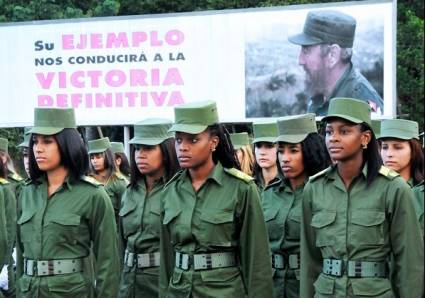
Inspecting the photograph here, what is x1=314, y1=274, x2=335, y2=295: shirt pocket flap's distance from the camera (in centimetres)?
552

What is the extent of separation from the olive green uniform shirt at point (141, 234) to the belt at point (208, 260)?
148cm

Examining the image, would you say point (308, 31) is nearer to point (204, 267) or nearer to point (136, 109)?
point (136, 109)

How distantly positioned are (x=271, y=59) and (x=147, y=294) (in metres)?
8.35

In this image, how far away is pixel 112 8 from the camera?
813 inches

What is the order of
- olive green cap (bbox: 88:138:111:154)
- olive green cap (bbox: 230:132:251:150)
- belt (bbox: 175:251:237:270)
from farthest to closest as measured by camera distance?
1. olive green cap (bbox: 88:138:111:154)
2. olive green cap (bbox: 230:132:251:150)
3. belt (bbox: 175:251:237:270)

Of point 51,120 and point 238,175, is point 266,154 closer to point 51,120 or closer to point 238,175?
point 238,175

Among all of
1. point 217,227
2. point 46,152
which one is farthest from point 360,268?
point 46,152

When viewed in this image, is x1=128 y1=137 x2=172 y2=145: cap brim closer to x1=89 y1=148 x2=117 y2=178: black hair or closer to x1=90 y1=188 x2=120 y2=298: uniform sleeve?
x1=90 y1=188 x2=120 y2=298: uniform sleeve

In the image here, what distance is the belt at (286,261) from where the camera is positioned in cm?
678

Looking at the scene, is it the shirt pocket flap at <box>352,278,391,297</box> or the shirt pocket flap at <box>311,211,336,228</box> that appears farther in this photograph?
the shirt pocket flap at <box>311,211,336,228</box>

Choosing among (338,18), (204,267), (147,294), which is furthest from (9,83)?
(204,267)

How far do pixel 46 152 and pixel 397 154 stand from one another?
118 inches

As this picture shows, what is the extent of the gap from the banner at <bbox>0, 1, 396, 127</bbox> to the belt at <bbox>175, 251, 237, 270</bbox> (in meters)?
9.18

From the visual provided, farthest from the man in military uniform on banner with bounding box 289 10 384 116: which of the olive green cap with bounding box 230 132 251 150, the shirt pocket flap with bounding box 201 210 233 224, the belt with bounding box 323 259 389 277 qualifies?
the belt with bounding box 323 259 389 277
